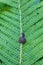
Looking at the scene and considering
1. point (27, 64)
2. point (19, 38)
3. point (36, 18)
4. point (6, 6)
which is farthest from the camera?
point (6, 6)

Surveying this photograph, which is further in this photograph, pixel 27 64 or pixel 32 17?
pixel 32 17

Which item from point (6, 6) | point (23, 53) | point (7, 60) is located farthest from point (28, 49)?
point (6, 6)

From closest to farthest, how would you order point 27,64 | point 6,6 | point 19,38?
1. point 27,64
2. point 19,38
3. point 6,6

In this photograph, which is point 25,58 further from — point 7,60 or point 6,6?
point 6,6

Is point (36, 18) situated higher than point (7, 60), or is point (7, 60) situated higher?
point (36, 18)

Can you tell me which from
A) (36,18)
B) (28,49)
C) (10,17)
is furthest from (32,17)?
(28,49)

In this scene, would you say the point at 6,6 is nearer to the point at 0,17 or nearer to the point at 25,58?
the point at 0,17

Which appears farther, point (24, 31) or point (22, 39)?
point (24, 31)
